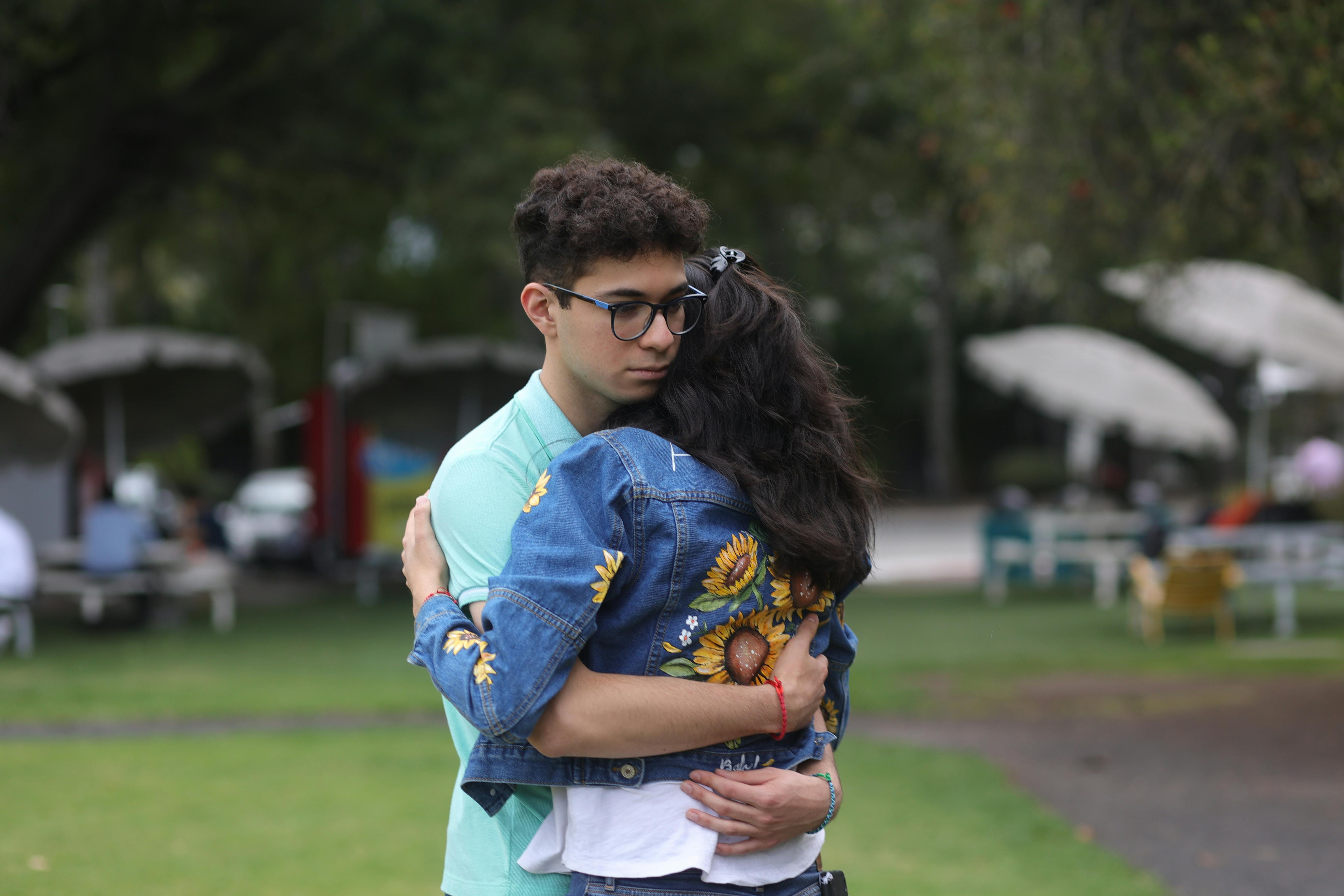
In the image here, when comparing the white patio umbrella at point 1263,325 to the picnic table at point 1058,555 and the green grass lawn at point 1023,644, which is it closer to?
the green grass lawn at point 1023,644

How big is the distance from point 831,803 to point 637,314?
794 millimetres

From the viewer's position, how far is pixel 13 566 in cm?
1112

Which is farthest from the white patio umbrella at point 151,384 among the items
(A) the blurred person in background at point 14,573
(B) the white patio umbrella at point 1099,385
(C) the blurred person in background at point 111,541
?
(B) the white patio umbrella at point 1099,385

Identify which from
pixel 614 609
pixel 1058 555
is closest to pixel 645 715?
pixel 614 609

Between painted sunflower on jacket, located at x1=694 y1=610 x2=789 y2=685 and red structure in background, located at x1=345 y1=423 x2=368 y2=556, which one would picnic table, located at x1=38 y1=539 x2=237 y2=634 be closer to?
red structure in background, located at x1=345 y1=423 x2=368 y2=556

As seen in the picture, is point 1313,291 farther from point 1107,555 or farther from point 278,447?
point 278,447

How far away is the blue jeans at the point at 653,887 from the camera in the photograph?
187cm

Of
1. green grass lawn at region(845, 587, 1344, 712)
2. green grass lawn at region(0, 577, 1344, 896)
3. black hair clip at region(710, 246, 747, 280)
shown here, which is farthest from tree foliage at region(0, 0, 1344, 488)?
green grass lawn at region(0, 577, 1344, 896)

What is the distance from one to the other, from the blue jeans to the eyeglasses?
2.50ft

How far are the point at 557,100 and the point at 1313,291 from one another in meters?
8.51

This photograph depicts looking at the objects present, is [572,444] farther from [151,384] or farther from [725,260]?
[151,384]

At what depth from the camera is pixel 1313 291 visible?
14703 millimetres

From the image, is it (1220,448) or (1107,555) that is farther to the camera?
(1220,448)

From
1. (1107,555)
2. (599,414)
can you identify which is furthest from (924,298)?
(599,414)
